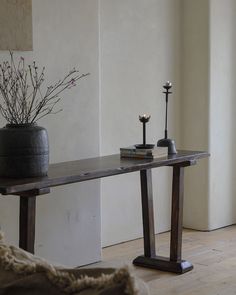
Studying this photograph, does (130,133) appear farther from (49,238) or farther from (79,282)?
(79,282)

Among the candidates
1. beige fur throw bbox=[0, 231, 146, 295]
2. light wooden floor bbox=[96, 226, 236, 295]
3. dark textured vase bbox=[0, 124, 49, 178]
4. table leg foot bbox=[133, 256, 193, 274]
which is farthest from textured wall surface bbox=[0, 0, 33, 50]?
beige fur throw bbox=[0, 231, 146, 295]

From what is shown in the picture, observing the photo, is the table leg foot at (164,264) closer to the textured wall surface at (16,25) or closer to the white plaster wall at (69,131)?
the white plaster wall at (69,131)

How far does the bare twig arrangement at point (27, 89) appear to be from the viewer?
323 cm

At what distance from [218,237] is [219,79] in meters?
1.18

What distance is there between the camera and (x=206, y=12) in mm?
4535

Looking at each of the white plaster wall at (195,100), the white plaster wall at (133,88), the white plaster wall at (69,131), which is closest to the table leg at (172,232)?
the white plaster wall at (69,131)

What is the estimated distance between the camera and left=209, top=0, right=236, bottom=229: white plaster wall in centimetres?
459

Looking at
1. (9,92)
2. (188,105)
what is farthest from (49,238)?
(188,105)

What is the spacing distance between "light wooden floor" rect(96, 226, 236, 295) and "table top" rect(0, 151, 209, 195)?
444 mm

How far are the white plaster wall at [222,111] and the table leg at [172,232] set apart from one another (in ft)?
3.39

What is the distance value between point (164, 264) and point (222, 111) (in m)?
1.52

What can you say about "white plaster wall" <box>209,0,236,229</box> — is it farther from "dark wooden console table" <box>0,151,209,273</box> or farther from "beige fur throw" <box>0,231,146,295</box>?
"beige fur throw" <box>0,231,146,295</box>

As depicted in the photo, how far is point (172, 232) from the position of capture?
3703 millimetres

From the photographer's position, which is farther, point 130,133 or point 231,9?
point 231,9
